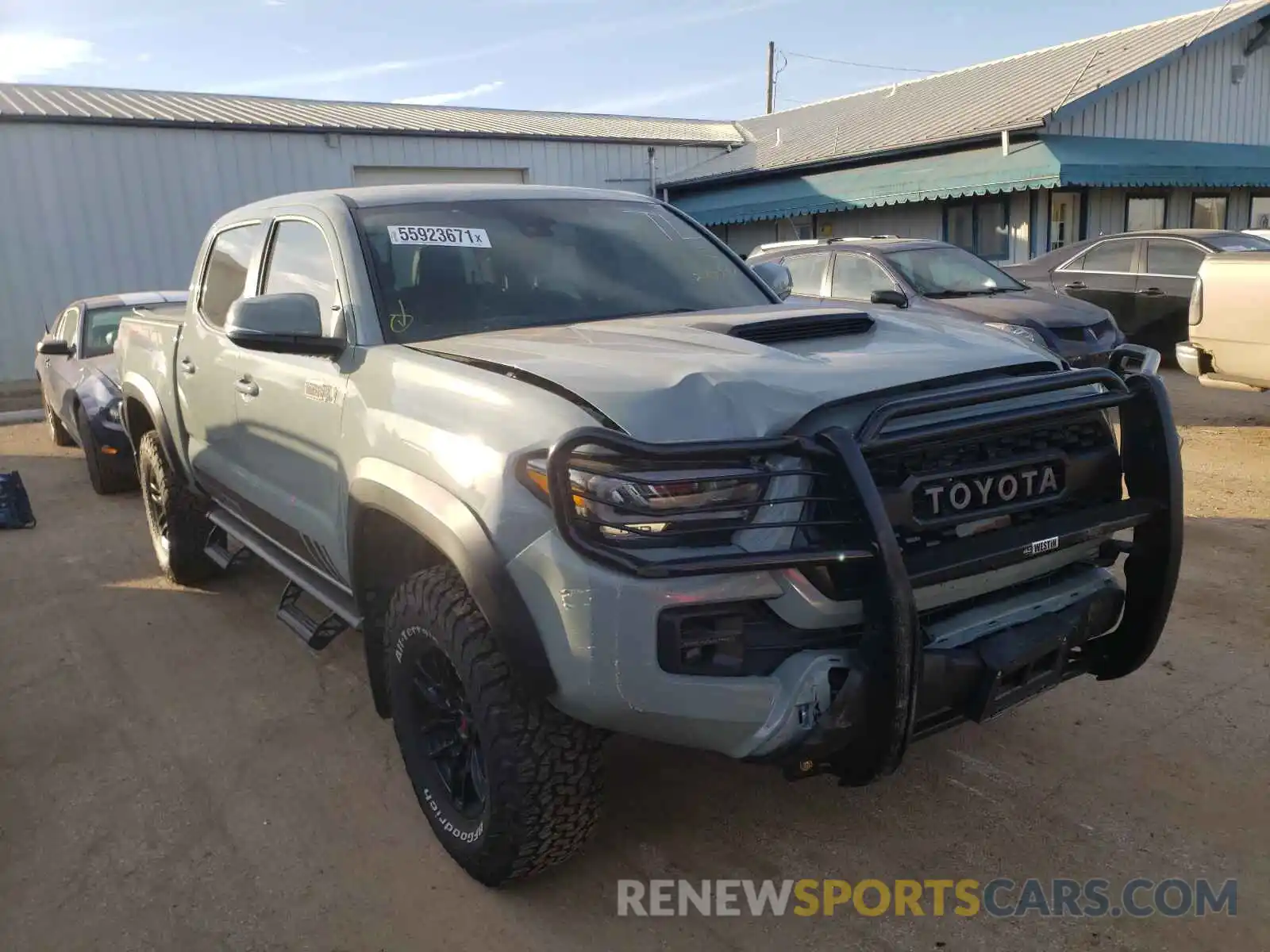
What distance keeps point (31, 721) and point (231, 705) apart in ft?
2.50

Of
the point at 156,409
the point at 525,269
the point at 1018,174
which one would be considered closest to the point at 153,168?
the point at 1018,174

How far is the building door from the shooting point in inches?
672

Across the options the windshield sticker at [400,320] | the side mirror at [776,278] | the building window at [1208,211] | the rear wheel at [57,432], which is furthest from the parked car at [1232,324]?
the building window at [1208,211]

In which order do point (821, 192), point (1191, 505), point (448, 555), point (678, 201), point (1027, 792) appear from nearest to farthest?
point (448, 555) < point (1027, 792) < point (1191, 505) < point (821, 192) < point (678, 201)

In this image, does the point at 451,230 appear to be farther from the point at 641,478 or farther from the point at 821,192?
the point at 821,192

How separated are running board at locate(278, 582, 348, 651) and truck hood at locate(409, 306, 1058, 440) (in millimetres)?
1135

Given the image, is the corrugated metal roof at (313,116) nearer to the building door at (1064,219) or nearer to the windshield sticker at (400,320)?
the building door at (1064,219)

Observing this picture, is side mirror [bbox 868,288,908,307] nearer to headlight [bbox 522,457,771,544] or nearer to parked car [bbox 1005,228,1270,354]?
parked car [bbox 1005,228,1270,354]

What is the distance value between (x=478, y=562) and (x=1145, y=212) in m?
19.2

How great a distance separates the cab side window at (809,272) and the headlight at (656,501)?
8.13m

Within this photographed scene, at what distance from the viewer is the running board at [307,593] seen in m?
3.48

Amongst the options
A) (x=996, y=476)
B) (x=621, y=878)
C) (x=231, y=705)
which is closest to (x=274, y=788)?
(x=231, y=705)

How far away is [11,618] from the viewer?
5285 millimetres

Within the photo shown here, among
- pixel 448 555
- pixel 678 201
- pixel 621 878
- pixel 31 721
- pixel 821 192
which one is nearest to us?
pixel 448 555
